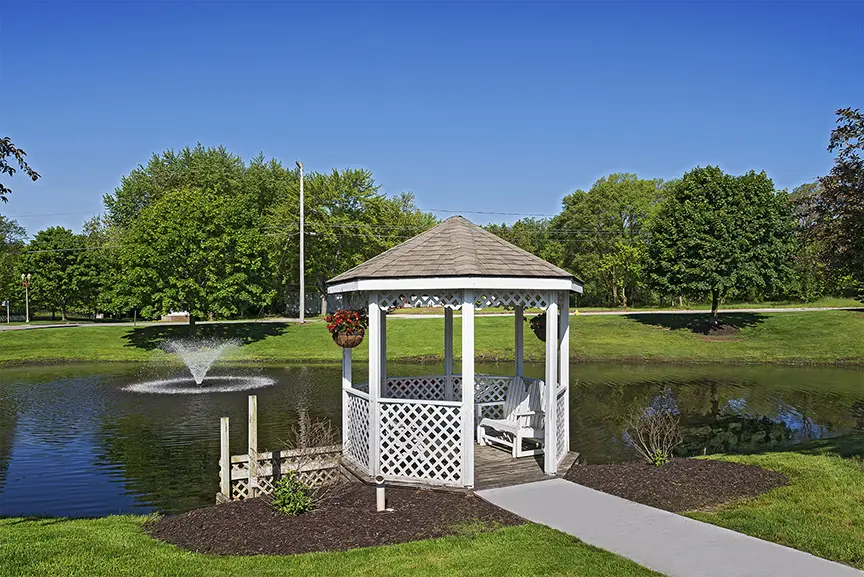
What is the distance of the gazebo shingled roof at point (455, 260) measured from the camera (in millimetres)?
9641

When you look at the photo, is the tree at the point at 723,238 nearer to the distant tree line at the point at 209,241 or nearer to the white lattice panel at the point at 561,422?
the distant tree line at the point at 209,241


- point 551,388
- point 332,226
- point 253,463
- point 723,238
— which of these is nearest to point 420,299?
point 551,388

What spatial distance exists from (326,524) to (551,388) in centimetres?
421

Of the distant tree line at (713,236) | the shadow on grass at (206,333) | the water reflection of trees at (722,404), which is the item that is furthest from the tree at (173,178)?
the water reflection of trees at (722,404)

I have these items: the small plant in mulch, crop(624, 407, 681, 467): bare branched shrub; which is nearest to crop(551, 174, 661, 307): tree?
the small plant in mulch

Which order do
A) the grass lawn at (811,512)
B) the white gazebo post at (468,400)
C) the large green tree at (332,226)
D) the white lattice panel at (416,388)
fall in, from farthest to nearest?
1. the large green tree at (332,226)
2. the white lattice panel at (416,388)
3. the white gazebo post at (468,400)
4. the grass lawn at (811,512)

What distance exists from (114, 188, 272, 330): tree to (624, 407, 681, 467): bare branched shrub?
73.5 ft

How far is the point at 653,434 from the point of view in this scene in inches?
517

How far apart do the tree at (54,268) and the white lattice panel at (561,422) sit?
49.2 m

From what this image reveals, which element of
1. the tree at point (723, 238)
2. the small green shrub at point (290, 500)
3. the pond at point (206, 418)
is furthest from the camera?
the tree at point (723, 238)

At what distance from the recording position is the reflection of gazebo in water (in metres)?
9.52

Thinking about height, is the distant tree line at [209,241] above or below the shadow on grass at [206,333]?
above

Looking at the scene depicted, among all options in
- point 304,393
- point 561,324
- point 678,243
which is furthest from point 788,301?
point 561,324

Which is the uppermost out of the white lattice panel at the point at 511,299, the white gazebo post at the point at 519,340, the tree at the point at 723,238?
the tree at the point at 723,238
